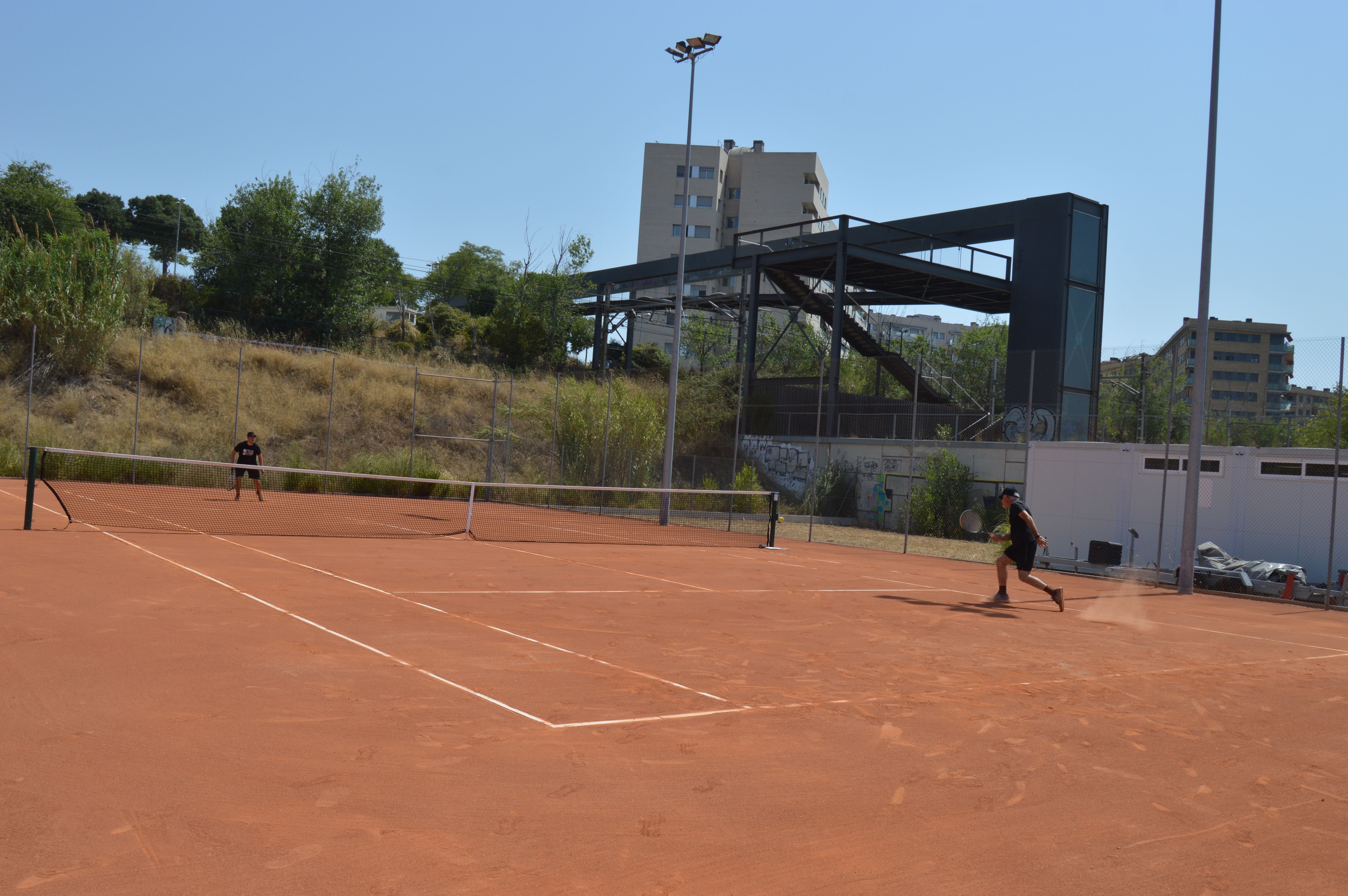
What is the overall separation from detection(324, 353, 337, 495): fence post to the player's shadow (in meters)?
15.7

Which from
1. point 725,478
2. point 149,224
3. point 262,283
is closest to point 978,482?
point 725,478

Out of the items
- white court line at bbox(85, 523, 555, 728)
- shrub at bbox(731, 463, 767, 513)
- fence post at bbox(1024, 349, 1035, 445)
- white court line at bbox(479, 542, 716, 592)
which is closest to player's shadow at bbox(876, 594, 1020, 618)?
white court line at bbox(479, 542, 716, 592)

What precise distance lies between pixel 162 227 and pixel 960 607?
6892cm

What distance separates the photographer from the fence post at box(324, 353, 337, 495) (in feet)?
85.6

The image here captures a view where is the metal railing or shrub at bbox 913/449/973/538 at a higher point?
the metal railing

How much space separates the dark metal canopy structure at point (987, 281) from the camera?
29641mm

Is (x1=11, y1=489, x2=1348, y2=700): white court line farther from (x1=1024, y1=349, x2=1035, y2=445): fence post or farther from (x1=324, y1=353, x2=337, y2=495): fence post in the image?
(x1=324, y1=353, x2=337, y2=495): fence post

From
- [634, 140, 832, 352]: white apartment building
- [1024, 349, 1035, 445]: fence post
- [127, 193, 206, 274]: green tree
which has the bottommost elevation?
[1024, 349, 1035, 445]: fence post

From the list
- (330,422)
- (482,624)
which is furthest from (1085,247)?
(482,624)

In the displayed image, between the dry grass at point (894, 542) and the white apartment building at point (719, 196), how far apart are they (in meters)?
43.4

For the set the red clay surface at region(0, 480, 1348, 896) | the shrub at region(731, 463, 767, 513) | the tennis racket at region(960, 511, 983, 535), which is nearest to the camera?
the red clay surface at region(0, 480, 1348, 896)

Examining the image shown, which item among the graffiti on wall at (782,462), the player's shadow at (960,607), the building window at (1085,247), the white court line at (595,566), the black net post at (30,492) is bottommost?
the white court line at (595,566)

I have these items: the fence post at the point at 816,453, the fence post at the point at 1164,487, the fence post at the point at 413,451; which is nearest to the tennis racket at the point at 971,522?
the fence post at the point at 1164,487

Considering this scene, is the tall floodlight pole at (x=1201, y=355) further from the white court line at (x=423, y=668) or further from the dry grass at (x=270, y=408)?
the dry grass at (x=270, y=408)
